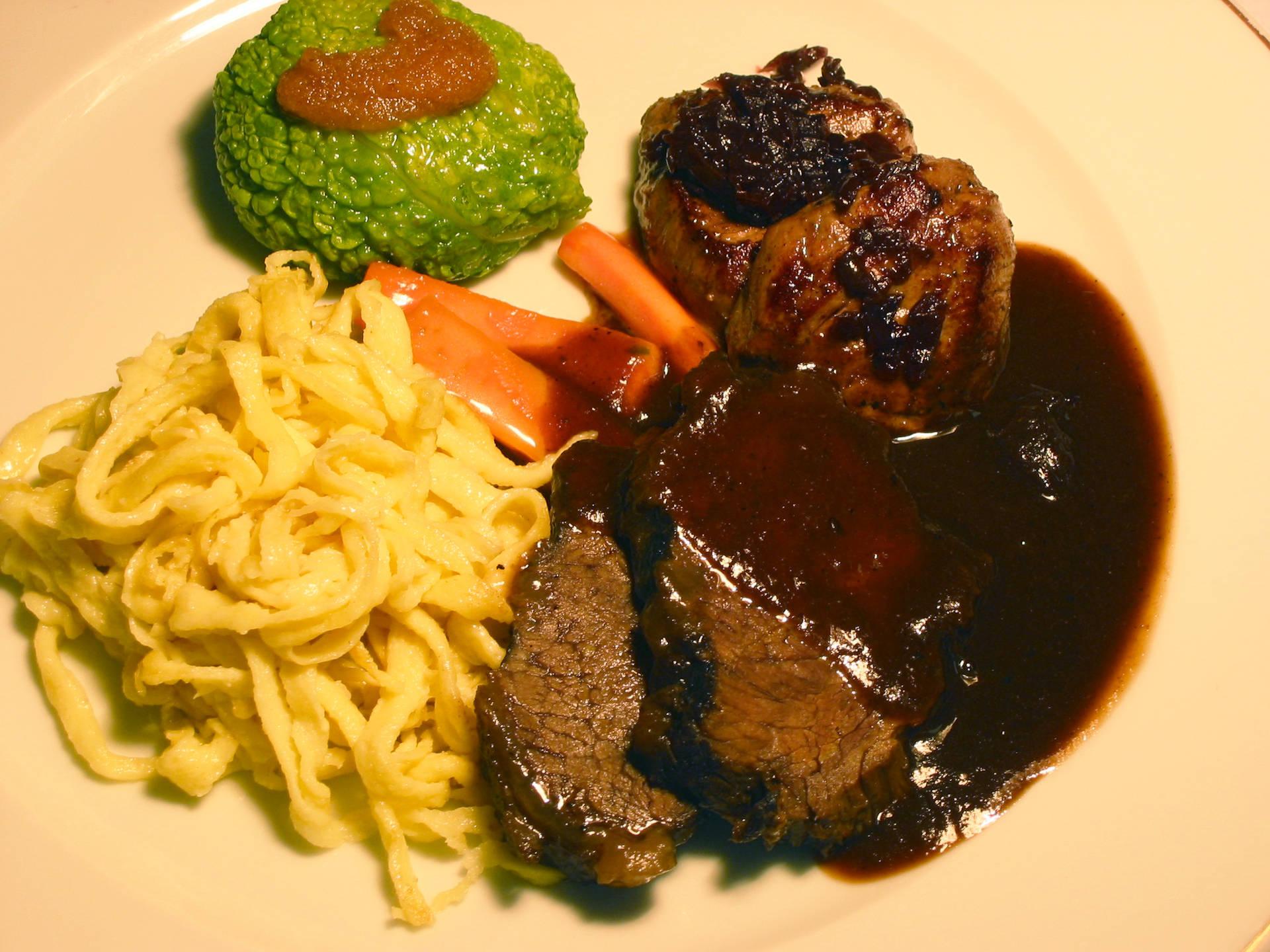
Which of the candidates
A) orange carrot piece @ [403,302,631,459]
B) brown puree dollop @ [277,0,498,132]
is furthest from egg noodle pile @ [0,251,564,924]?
brown puree dollop @ [277,0,498,132]

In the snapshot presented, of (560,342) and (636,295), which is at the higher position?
(636,295)

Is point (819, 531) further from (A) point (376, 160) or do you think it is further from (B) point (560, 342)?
(A) point (376, 160)

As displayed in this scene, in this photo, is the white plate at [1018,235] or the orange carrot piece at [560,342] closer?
the white plate at [1018,235]

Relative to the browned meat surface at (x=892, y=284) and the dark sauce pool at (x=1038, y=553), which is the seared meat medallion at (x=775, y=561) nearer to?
the browned meat surface at (x=892, y=284)

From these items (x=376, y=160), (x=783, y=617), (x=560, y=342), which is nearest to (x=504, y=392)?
(x=560, y=342)

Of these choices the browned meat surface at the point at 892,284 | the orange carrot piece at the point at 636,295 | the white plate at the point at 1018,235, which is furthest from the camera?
the orange carrot piece at the point at 636,295

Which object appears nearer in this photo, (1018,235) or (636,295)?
(636,295)

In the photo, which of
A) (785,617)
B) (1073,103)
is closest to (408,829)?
(785,617)

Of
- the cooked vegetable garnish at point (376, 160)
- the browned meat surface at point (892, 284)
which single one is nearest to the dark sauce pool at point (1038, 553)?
the browned meat surface at point (892, 284)

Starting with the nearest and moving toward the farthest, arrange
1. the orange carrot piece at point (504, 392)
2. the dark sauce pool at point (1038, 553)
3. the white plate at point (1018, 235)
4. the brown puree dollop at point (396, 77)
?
the white plate at point (1018, 235), the dark sauce pool at point (1038, 553), the brown puree dollop at point (396, 77), the orange carrot piece at point (504, 392)
